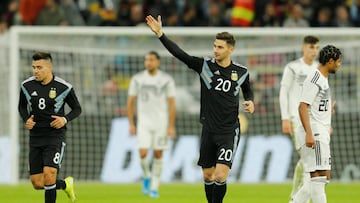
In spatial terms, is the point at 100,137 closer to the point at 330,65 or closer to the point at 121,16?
the point at 121,16

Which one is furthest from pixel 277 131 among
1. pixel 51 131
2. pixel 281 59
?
pixel 51 131

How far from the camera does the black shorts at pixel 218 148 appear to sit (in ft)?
42.5

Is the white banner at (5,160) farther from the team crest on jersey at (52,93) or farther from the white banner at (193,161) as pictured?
the team crest on jersey at (52,93)

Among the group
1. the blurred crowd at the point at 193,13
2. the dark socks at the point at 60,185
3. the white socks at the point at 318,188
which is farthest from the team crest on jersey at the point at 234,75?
the blurred crowd at the point at 193,13

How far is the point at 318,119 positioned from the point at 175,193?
6149 mm

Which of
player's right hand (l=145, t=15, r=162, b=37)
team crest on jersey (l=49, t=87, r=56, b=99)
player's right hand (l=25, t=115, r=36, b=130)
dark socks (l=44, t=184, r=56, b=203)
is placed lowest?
dark socks (l=44, t=184, r=56, b=203)

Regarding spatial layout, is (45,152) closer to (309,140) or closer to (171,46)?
(171,46)

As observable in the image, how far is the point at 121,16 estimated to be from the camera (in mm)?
24609

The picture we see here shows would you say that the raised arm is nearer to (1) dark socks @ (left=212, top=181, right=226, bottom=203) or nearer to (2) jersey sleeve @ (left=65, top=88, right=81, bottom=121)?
(1) dark socks @ (left=212, top=181, right=226, bottom=203)

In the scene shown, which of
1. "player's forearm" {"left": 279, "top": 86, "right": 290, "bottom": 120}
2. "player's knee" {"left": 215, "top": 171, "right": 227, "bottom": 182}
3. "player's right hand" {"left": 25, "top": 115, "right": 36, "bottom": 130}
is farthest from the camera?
"player's forearm" {"left": 279, "top": 86, "right": 290, "bottom": 120}

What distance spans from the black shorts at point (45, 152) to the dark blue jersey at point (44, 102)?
80 mm

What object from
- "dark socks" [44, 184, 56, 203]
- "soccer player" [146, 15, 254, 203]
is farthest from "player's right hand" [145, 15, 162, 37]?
"dark socks" [44, 184, 56, 203]

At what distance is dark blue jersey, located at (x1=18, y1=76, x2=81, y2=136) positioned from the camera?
13727 mm

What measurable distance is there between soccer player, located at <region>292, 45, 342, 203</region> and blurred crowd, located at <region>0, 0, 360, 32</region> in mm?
10943
